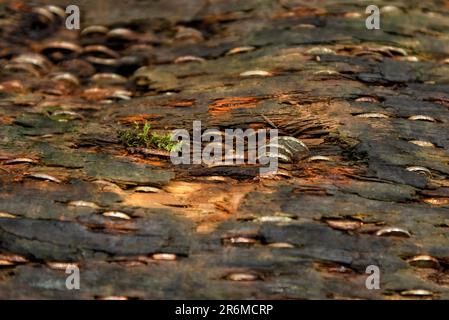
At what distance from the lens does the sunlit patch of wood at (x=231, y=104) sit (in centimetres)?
783

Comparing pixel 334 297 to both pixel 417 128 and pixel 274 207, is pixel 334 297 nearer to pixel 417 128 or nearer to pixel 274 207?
pixel 274 207

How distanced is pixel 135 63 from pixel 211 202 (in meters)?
4.03

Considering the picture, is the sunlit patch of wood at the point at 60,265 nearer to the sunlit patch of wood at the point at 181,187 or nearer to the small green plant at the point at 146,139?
the sunlit patch of wood at the point at 181,187

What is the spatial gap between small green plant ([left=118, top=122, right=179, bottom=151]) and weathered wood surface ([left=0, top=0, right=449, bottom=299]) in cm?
13

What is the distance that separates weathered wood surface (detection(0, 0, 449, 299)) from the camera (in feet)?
18.2

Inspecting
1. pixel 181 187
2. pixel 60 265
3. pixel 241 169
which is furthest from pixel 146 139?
pixel 60 265

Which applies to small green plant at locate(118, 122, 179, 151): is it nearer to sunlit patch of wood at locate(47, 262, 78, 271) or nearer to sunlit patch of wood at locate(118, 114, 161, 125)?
sunlit patch of wood at locate(118, 114, 161, 125)

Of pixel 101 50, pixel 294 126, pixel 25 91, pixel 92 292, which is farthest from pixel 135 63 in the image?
pixel 92 292

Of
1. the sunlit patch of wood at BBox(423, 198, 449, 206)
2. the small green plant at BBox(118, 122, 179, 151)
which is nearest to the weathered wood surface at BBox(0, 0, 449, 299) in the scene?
the sunlit patch of wood at BBox(423, 198, 449, 206)

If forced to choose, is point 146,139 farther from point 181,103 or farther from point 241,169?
point 241,169

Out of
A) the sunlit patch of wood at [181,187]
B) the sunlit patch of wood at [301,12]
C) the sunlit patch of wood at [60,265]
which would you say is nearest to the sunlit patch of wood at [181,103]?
the sunlit patch of wood at [181,187]

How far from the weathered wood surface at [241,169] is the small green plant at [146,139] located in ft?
0.42

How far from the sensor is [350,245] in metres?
5.73

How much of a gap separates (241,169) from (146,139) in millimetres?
1245
